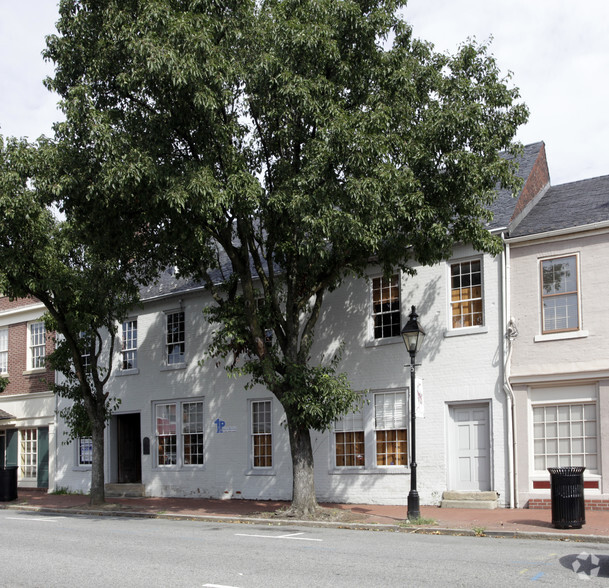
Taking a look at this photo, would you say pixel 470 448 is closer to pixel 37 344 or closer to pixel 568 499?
pixel 568 499

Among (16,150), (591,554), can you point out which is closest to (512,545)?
(591,554)

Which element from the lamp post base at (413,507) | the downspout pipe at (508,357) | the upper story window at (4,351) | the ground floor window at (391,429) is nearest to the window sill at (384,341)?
the ground floor window at (391,429)

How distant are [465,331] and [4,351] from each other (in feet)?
66.0

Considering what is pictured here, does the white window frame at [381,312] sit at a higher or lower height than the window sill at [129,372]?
higher

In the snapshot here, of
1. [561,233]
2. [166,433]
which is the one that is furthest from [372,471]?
[166,433]

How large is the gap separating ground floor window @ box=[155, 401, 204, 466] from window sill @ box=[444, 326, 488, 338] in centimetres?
887

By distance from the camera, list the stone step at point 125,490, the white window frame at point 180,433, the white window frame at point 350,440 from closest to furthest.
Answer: the white window frame at point 350,440 < the white window frame at point 180,433 < the stone step at point 125,490

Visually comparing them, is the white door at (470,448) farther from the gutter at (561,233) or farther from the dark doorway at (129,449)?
the dark doorway at (129,449)

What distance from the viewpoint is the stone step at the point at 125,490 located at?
2520 centimetres

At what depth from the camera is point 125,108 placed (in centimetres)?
1619

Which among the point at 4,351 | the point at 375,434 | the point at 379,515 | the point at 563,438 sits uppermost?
the point at 4,351

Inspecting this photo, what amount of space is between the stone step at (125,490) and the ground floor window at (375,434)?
25.6 ft

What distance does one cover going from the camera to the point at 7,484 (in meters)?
24.1

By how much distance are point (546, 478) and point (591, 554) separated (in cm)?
632
